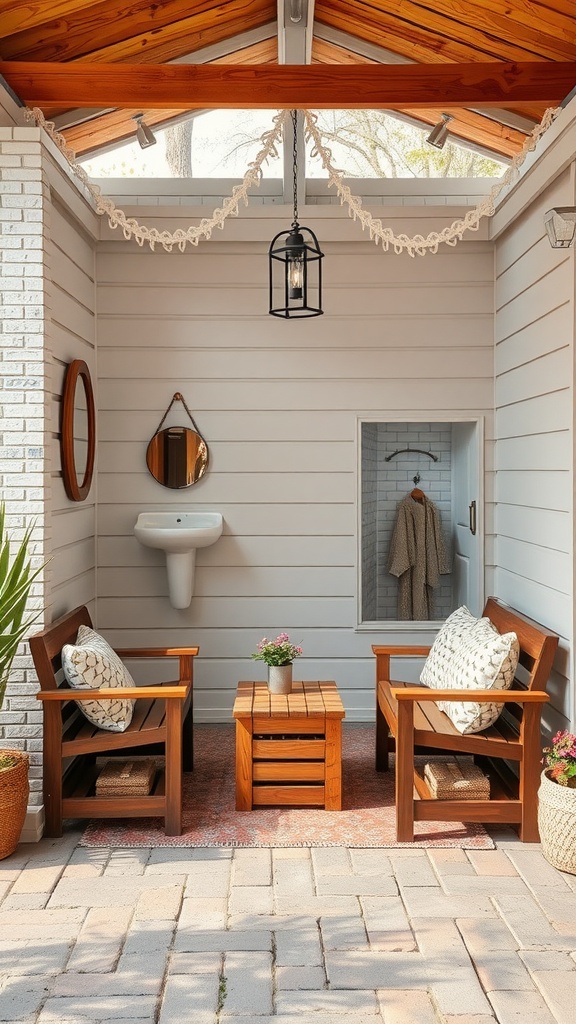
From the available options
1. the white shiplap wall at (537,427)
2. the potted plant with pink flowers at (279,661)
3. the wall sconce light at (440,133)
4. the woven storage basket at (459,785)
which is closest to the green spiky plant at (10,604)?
the potted plant with pink flowers at (279,661)

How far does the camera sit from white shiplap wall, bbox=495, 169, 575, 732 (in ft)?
13.1

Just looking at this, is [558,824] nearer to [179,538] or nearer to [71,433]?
[179,538]

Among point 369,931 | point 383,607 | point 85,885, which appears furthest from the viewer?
point 383,607

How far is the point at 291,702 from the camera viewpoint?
14.0 feet

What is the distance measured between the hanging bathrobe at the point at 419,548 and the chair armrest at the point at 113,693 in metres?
2.50

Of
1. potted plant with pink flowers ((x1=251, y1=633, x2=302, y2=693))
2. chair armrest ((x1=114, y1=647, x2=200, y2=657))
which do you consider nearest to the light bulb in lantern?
potted plant with pink flowers ((x1=251, y1=633, x2=302, y2=693))

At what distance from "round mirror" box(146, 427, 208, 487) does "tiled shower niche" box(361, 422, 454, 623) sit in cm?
122

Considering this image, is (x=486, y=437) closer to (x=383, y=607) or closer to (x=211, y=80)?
(x=383, y=607)

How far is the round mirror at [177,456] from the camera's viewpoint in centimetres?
549

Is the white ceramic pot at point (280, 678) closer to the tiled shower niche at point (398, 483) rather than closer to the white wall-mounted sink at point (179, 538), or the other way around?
the white wall-mounted sink at point (179, 538)

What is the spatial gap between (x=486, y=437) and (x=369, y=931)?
3208 mm

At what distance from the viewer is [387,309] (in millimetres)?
5512

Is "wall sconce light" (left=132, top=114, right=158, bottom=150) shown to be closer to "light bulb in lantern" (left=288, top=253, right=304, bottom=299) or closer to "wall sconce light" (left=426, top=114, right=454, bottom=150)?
"light bulb in lantern" (left=288, top=253, right=304, bottom=299)

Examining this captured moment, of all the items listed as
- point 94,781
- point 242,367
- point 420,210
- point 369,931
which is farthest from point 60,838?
point 420,210
